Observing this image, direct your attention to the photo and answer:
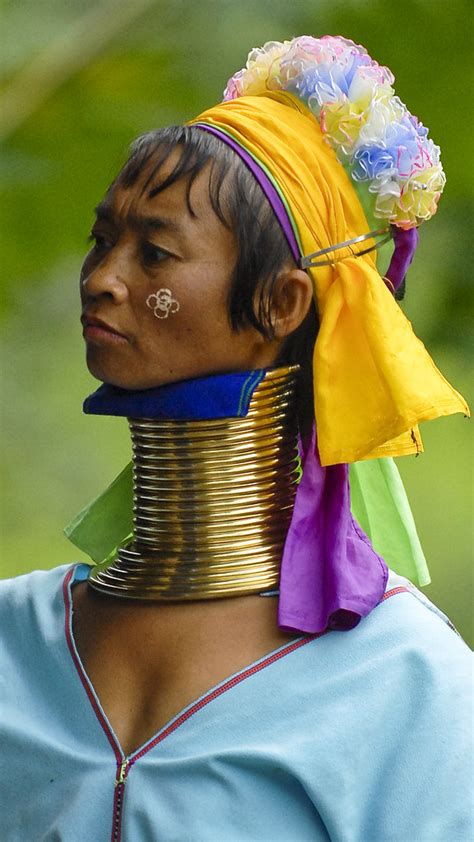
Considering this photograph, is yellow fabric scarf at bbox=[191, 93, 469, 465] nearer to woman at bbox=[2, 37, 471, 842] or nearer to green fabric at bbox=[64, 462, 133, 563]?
woman at bbox=[2, 37, 471, 842]

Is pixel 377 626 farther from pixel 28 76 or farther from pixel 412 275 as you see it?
pixel 28 76

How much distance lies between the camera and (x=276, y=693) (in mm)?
2240

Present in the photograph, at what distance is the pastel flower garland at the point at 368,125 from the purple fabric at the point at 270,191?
A: 6.0 inches

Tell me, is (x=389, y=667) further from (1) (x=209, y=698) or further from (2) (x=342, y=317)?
(2) (x=342, y=317)

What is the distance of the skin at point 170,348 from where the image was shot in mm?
2289

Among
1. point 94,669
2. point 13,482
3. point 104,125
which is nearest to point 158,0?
point 104,125

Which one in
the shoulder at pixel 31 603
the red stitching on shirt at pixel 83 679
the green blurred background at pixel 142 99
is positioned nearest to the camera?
the red stitching on shirt at pixel 83 679

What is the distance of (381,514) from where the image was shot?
2641 millimetres

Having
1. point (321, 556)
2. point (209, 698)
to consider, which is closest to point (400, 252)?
point (321, 556)

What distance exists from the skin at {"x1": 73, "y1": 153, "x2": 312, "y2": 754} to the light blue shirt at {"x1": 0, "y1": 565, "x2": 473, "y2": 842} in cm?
4

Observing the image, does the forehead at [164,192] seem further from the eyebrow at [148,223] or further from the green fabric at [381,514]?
the green fabric at [381,514]

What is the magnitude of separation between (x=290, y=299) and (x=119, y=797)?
829 mm

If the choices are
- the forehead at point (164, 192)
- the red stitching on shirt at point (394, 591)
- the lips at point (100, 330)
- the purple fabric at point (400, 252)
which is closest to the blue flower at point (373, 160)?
the purple fabric at point (400, 252)

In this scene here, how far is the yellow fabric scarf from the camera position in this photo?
226 centimetres
